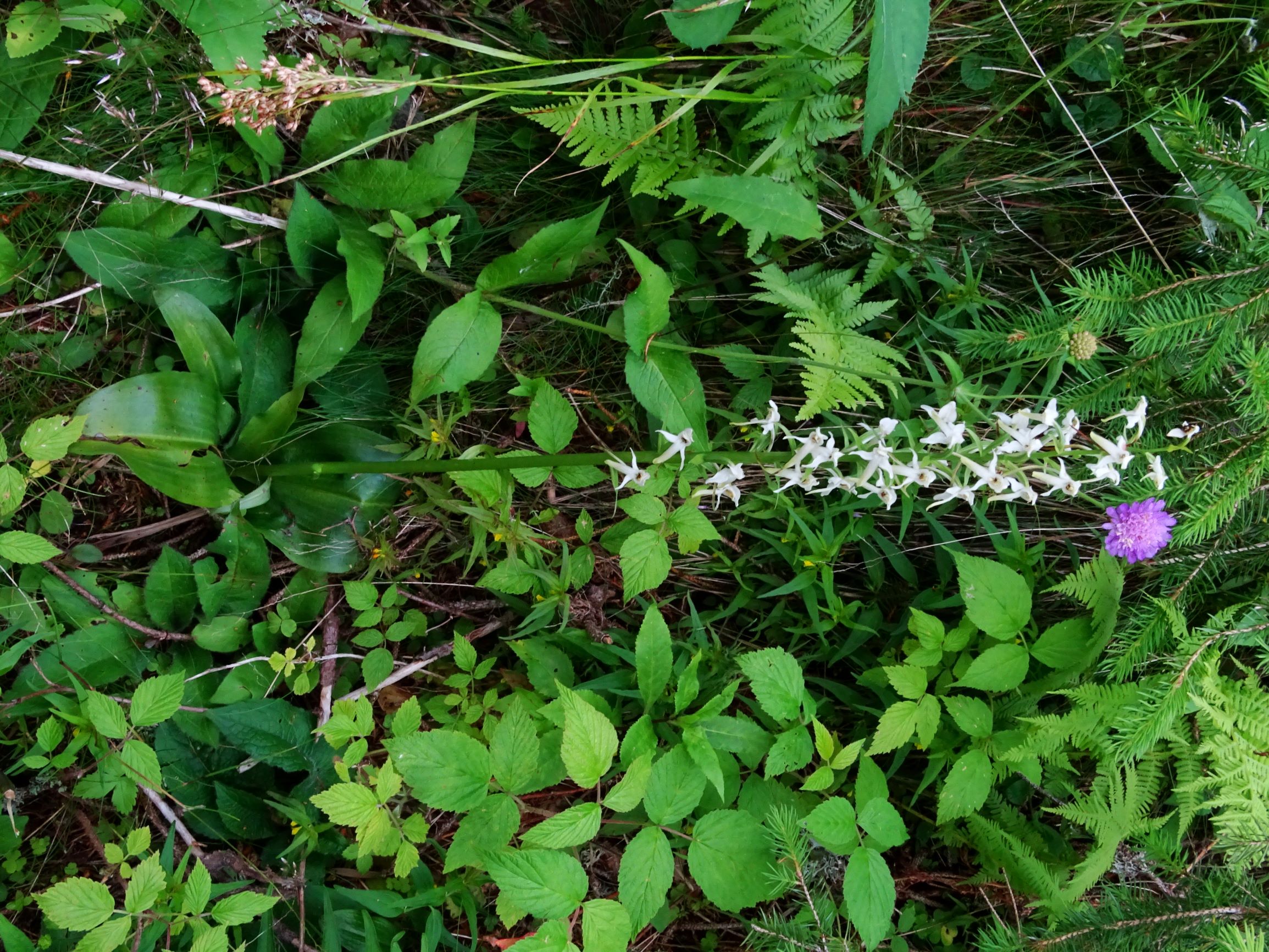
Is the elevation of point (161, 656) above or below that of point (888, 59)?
below

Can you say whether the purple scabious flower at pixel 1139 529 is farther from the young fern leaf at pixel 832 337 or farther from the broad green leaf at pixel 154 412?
the broad green leaf at pixel 154 412

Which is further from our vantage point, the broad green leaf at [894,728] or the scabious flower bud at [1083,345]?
the broad green leaf at [894,728]

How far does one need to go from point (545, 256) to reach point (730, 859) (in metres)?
1.70

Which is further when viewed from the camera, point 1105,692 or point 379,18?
point 379,18

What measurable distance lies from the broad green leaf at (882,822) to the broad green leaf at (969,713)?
0.32 meters

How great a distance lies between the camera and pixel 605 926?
1.85m

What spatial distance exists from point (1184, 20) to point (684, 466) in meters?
2.04

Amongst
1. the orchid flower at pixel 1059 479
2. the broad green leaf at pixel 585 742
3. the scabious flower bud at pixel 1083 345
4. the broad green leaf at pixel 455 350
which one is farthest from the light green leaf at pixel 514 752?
the scabious flower bud at pixel 1083 345

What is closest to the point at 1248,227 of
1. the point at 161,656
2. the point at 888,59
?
the point at 888,59

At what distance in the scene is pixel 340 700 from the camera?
2361mm

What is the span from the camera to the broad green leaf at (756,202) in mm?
2188

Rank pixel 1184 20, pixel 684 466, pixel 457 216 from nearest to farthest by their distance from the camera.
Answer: pixel 684 466 → pixel 457 216 → pixel 1184 20

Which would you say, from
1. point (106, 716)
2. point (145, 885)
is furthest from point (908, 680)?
point (106, 716)

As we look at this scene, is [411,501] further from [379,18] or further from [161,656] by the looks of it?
[379,18]
